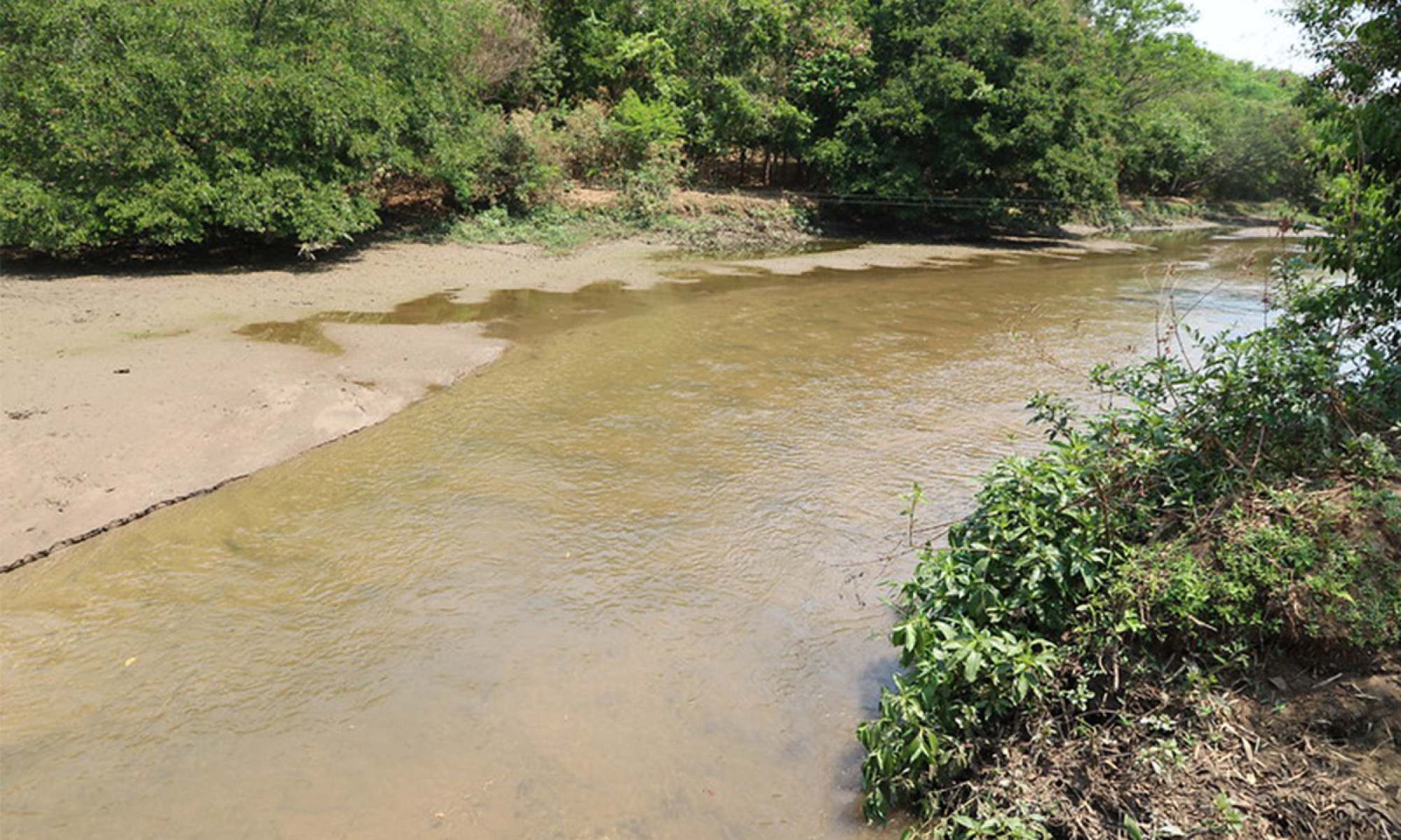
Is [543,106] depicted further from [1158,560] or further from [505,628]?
[1158,560]

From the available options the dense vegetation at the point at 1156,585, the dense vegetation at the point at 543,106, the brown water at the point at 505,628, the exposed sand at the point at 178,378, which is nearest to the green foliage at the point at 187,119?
the dense vegetation at the point at 543,106

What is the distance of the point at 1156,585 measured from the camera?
3336 millimetres

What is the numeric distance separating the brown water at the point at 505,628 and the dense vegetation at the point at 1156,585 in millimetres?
647

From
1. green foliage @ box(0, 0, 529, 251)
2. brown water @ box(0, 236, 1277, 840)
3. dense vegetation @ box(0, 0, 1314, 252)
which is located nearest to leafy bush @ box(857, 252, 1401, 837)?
brown water @ box(0, 236, 1277, 840)

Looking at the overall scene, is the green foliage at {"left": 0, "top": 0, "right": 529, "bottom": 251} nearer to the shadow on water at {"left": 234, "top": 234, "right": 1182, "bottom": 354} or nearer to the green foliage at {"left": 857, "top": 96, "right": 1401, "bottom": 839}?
the shadow on water at {"left": 234, "top": 234, "right": 1182, "bottom": 354}

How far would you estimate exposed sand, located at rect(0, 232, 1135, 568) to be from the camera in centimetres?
619

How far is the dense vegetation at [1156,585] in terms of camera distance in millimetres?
3076

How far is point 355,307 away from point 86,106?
4.61 metres

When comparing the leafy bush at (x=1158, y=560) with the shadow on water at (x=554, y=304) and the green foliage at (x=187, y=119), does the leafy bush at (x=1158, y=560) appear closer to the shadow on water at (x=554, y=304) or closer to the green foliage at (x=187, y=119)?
the shadow on water at (x=554, y=304)

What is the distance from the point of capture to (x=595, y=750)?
3.96m

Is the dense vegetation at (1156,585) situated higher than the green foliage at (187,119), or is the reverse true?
the green foliage at (187,119)

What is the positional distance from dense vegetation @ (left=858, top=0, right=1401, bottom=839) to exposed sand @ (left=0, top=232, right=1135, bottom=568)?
581 centimetres

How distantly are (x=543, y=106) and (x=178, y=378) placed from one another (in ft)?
57.5

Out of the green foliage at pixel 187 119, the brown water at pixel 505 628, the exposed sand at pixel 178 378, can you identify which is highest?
the green foliage at pixel 187 119
